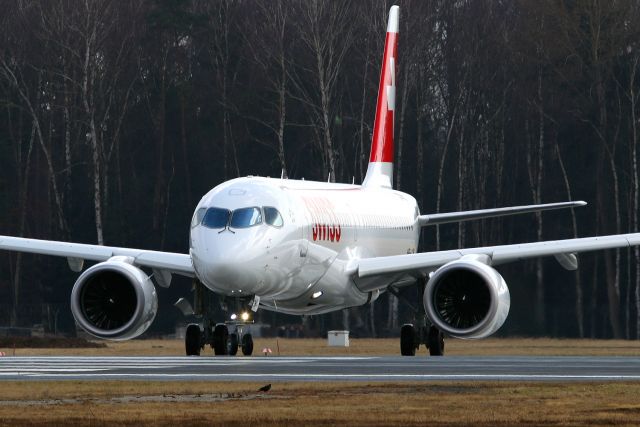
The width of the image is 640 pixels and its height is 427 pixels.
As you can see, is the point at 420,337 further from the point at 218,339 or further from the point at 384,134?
the point at 384,134

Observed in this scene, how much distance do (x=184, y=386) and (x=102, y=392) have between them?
1.17 metres

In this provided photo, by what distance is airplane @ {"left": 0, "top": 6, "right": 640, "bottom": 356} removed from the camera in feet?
97.8

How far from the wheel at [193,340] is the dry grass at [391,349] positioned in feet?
7.83

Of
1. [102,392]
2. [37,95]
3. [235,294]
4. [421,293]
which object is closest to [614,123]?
[37,95]

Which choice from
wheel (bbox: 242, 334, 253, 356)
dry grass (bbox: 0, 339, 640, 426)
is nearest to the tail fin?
wheel (bbox: 242, 334, 253, 356)

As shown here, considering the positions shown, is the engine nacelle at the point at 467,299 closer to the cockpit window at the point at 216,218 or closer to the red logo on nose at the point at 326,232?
the red logo on nose at the point at 326,232

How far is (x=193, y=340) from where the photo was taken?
32125 mm

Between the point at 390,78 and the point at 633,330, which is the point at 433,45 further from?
the point at 390,78

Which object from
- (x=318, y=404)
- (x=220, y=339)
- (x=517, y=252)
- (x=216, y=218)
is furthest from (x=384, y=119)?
(x=318, y=404)

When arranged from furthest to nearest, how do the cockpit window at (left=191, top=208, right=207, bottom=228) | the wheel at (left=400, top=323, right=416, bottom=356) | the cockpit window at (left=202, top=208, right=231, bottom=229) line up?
the wheel at (left=400, top=323, right=416, bottom=356) < the cockpit window at (left=191, top=208, right=207, bottom=228) < the cockpit window at (left=202, top=208, right=231, bottom=229)

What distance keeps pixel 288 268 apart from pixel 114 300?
3223 millimetres

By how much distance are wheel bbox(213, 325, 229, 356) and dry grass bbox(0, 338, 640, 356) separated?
2022mm

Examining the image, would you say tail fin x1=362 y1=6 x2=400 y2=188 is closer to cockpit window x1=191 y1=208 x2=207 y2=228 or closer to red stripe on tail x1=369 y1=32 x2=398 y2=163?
red stripe on tail x1=369 y1=32 x2=398 y2=163

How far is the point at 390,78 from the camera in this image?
138 feet
